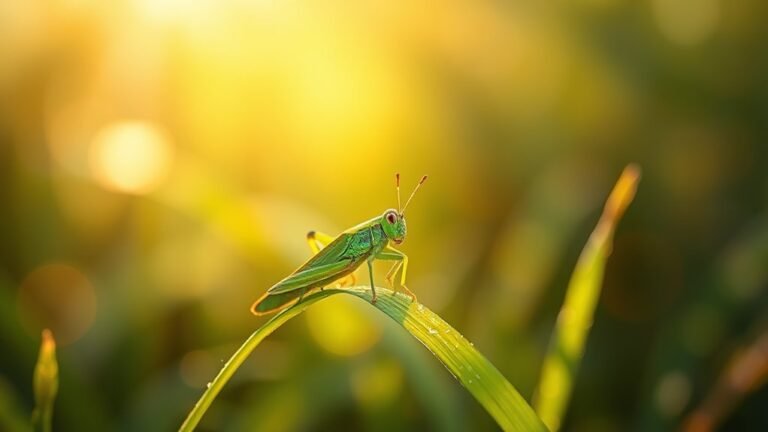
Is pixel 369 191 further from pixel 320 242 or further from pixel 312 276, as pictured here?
pixel 312 276

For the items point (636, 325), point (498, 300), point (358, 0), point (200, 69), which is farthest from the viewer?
point (358, 0)

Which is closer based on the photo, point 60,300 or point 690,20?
point 60,300

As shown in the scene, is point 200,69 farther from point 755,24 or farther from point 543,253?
point 755,24

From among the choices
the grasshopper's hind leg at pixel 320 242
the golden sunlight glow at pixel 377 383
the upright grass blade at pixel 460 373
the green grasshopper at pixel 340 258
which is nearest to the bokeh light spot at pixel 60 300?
the golden sunlight glow at pixel 377 383

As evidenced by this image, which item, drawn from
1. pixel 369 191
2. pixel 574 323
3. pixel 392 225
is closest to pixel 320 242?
pixel 392 225

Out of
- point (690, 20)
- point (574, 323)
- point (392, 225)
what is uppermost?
point (690, 20)

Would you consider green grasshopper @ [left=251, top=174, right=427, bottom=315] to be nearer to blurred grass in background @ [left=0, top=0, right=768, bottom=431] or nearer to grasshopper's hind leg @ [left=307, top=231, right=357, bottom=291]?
grasshopper's hind leg @ [left=307, top=231, right=357, bottom=291]

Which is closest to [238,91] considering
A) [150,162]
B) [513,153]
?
[150,162]
